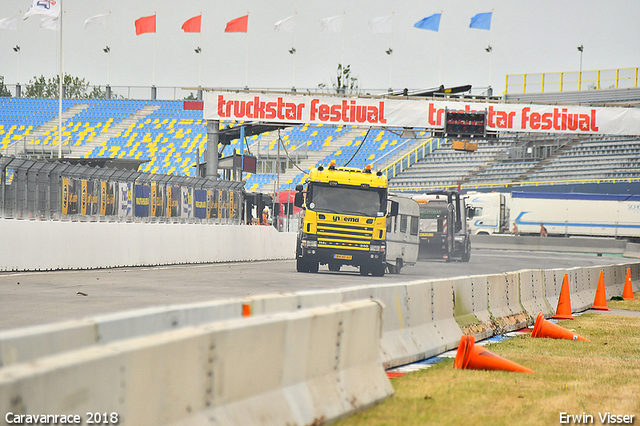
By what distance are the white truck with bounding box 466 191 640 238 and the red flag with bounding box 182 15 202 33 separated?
21.5 m

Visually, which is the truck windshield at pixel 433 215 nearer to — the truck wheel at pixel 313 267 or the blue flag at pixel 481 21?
the truck wheel at pixel 313 267

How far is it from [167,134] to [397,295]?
58.6m

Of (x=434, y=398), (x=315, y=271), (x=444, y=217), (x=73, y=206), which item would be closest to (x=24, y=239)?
(x=73, y=206)

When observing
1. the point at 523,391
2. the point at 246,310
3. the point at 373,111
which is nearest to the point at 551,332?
the point at 523,391

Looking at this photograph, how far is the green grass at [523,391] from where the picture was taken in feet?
19.8

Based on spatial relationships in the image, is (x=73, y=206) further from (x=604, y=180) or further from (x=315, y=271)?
(x=604, y=180)

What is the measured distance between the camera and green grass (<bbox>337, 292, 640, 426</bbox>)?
6.03 meters

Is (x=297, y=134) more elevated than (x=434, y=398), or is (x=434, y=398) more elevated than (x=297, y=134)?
(x=297, y=134)

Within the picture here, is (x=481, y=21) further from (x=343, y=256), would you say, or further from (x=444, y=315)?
(x=444, y=315)

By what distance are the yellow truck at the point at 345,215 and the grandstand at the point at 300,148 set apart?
3032 cm

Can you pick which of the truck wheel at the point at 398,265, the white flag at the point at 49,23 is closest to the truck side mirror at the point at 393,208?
the truck wheel at the point at 398,265

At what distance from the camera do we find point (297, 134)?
66500 millimetres

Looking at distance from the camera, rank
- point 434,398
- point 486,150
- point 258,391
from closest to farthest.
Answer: point 258,391 < point 434,398 < point 486,150

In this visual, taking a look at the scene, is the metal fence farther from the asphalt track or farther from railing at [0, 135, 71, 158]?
railing at [0, 135, 71, 158]
